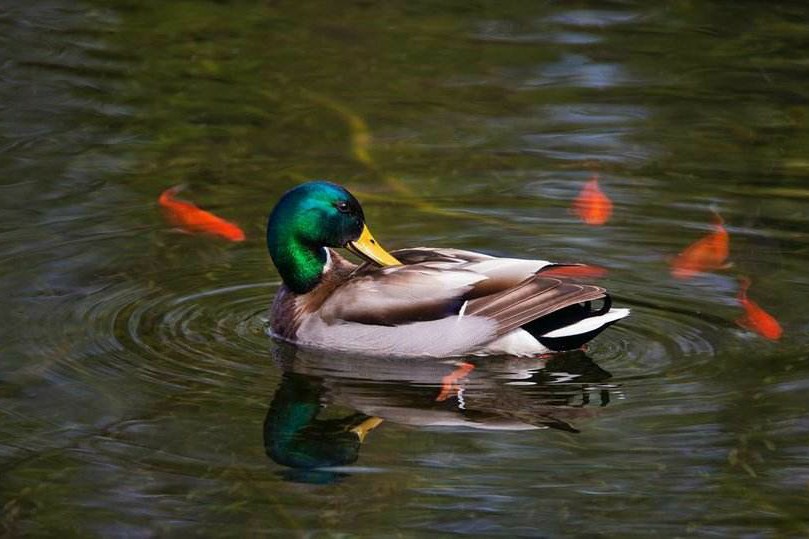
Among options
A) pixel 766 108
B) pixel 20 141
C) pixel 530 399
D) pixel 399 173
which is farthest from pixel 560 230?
pixel 20 141

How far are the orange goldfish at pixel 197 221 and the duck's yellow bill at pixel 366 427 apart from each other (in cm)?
260

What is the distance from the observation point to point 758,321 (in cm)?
827

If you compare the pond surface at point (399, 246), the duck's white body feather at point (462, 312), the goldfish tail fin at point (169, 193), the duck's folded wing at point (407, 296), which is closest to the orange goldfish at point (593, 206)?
the pond surface at point (399, 246)

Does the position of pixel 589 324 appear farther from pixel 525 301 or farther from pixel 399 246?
pixel 399 246

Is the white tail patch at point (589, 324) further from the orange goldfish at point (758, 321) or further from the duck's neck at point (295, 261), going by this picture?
the duck's neck at point (295, 261)

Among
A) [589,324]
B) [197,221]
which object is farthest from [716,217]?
[197,221]

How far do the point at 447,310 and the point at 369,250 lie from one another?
0.60 m

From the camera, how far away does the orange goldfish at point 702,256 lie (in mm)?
8984

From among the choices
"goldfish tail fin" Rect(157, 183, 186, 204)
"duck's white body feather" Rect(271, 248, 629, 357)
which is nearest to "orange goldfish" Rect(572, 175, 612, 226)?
"duck's white body feather" Rect(271, 248, 629, 357)

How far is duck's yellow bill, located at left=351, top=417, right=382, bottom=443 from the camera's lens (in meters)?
7.08

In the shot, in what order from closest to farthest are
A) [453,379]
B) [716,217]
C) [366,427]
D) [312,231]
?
[366,427], [453,379], [312,231], [716,217]

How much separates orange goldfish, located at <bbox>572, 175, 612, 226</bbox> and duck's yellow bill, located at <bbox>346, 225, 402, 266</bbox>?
5.39 ft

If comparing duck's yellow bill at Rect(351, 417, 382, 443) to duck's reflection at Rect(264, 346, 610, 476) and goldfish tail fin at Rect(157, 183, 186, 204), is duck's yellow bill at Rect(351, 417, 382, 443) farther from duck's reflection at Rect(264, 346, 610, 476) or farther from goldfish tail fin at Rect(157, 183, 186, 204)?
goldfish tail fin at Rect(157, 183, 186, 204)

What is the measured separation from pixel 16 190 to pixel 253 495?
14.5 feet
